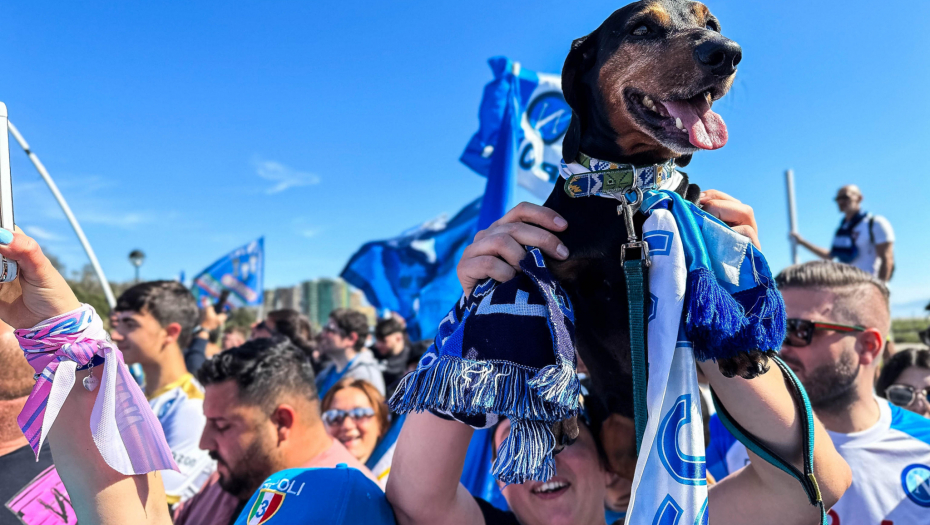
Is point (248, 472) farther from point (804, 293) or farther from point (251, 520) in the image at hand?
point (804, 293)

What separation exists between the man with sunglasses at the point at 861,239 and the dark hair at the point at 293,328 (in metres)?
6.10

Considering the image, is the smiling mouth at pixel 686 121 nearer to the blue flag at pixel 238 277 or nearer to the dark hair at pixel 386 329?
the dark hair at pixel 386 329

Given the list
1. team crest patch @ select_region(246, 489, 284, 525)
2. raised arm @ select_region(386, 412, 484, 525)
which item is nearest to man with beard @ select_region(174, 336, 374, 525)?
team crest patch @ select_region(246, 489, 284, 525)

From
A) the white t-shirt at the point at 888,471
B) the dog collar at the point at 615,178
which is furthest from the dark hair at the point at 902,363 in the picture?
the dog collar at the point at 615,178

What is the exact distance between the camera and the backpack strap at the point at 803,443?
4.28 ft

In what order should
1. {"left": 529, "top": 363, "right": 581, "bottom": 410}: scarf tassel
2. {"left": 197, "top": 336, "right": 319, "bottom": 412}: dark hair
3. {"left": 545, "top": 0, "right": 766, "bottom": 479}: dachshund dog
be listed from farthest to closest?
{"left": 197, "top": 336, "right": 319, "bottom": 412}: dark hair
{"left": 545, "top": 0, "right": 766, "bottom": 479}: dachshund dog
{"left": 529, "top": 363, "right": 581, "bottom": 410}: scarf tassel

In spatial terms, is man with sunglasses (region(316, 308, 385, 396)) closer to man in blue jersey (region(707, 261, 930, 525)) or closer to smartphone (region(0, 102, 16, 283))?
man in blue jersey (region(707, 261, 930, 525))

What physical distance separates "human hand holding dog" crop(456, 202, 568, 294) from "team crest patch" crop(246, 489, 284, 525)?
33.2 inches

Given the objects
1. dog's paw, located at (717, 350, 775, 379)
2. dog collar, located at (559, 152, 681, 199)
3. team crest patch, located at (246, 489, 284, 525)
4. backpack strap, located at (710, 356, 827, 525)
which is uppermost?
dog collar, located at (559, 152, 681, 199)

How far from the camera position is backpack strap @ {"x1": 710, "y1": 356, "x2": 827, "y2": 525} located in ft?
4.28

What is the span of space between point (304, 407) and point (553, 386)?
2109mm

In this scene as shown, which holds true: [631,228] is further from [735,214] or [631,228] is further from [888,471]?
[888,471]

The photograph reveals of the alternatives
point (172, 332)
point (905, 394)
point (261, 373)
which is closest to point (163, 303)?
point (172, 332)

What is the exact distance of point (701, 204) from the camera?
158 cm
